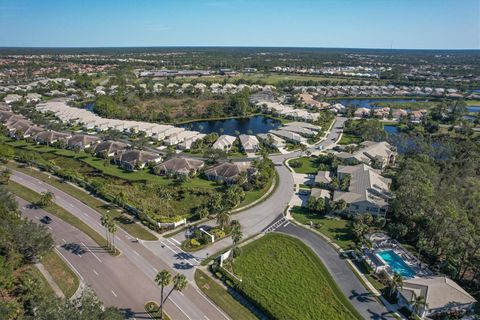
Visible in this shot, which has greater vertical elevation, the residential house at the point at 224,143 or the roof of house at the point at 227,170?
the residential house at the point at 224,143

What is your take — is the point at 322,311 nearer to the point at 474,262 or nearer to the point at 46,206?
the point at 474,262

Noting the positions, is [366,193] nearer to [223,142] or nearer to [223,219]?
[223,219]

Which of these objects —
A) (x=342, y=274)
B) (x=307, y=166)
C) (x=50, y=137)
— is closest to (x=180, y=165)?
(x=307, y=166)

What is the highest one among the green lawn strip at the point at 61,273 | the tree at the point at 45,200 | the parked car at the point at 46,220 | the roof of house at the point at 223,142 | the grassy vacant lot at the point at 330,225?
the roof of house at the point at 223,142

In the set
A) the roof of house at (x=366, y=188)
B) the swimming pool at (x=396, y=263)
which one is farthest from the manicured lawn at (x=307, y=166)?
the swimming pool at (x=396, y=263)

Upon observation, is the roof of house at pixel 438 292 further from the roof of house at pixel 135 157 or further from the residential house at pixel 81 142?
the residential house at pixel 81 142

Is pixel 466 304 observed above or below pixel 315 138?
below

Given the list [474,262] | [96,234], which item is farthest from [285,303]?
[96,234]
